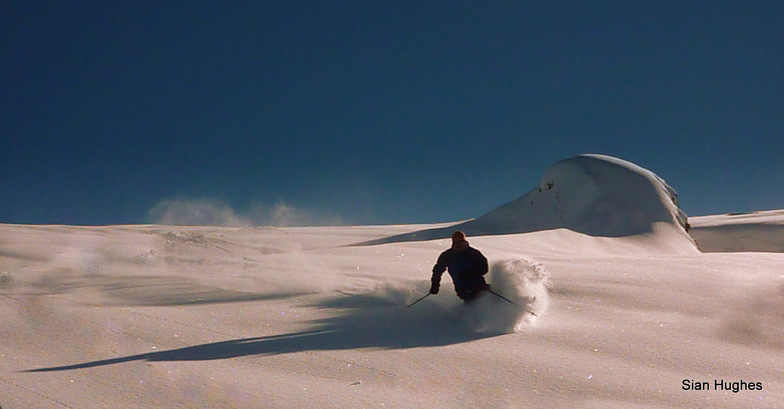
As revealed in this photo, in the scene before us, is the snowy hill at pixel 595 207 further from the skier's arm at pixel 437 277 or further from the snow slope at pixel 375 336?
the skier's arm at pixel 437 277

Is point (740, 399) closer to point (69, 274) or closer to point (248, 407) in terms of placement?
point (248, 407)

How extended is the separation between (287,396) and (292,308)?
3.14 m

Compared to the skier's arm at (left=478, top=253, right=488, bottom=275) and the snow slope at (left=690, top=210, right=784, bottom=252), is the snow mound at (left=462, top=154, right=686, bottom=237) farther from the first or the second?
the skier's arm at (left=478, top=253, right=488, bottom=275)

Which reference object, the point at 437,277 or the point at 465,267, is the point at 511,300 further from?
the point at 437,277

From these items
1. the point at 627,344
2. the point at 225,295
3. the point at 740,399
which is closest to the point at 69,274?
the point at 225,295

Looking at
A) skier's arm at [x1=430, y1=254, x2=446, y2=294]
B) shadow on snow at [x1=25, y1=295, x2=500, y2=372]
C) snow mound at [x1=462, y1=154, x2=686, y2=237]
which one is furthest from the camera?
snow mound at [x1=462, y1=154, x2=686, y2=237]

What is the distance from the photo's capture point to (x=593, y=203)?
21.8 metres

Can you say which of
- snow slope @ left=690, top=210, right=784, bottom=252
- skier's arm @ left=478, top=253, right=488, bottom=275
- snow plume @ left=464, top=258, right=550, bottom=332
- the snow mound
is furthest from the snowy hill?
skier's arm @ left=478, top=253, right=488, bottom=275

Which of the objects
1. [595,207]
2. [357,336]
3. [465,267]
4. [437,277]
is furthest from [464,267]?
[595,207]

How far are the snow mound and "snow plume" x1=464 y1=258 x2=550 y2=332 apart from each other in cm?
1367

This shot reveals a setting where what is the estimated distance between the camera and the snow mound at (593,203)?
20.2 metres

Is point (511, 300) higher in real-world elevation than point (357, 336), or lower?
higher

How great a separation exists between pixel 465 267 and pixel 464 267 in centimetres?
1

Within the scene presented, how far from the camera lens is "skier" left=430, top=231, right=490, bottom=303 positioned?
6.43 meters
